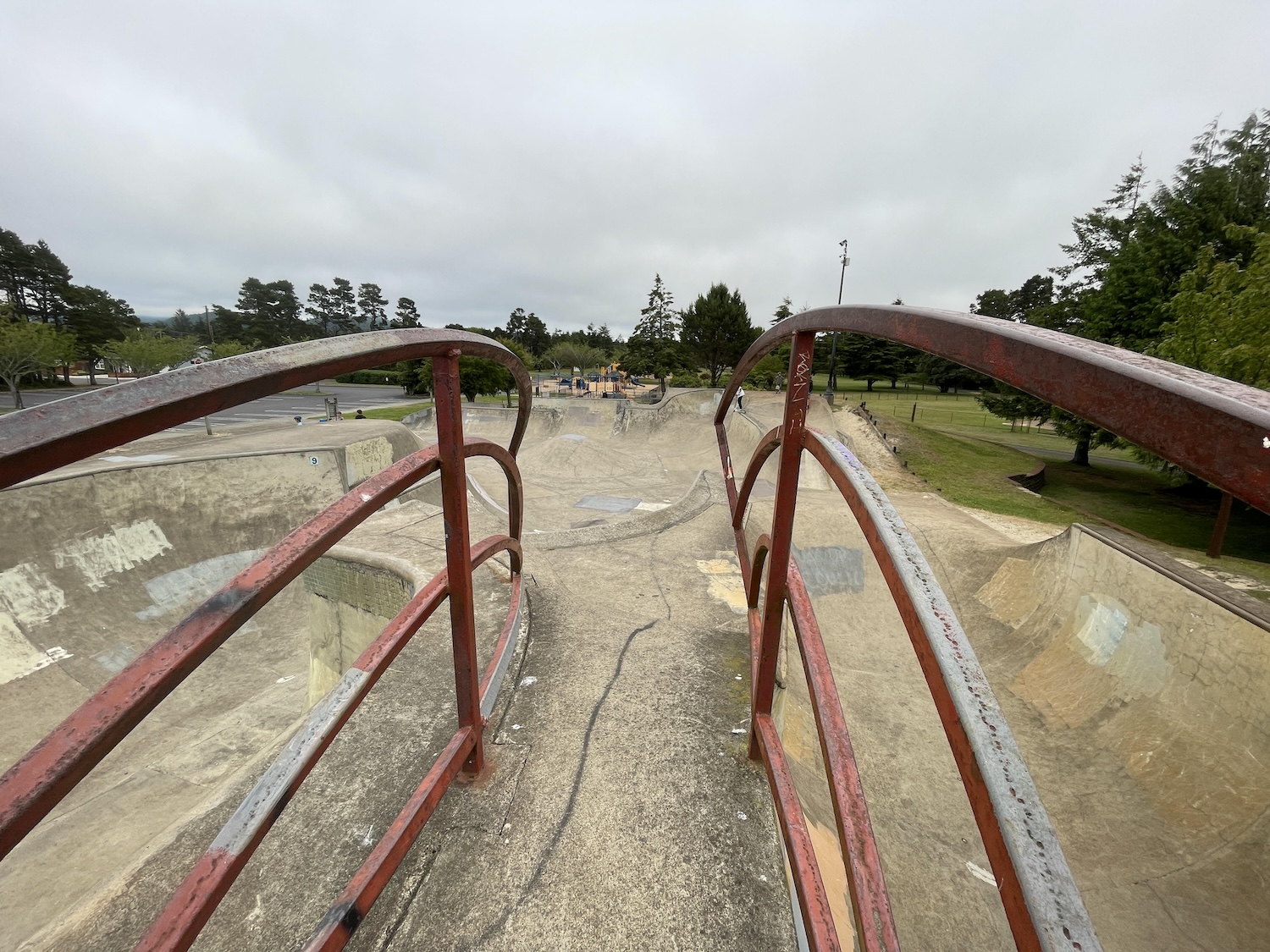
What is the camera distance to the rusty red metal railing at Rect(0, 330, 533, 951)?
813mm

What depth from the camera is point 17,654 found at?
21.1 feet

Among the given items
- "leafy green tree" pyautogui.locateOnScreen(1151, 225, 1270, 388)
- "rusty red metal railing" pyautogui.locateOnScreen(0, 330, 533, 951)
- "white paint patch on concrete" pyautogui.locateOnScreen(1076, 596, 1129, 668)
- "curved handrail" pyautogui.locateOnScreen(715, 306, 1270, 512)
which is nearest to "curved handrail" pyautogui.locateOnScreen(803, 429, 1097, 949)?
"curved handrail" pyautogui.locateOnScreen(715, 306, 1270, 512)

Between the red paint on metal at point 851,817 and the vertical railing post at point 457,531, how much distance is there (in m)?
1.41

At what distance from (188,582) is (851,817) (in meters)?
10.8

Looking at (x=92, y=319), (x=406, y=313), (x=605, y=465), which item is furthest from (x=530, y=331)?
(x=605, y=465)

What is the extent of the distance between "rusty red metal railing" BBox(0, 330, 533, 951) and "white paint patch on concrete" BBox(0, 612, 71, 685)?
7.83 meters

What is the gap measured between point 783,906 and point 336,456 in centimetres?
1203

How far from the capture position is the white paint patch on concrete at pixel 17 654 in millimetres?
6270

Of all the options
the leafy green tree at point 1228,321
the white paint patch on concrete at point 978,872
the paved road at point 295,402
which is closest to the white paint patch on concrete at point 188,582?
the white paint patch on concrete at point 978,872

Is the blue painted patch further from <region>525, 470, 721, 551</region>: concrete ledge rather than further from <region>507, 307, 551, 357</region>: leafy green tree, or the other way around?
<region>507, 307, 551, 357</region>: leafy green tree

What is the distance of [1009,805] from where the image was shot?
88 centimetres

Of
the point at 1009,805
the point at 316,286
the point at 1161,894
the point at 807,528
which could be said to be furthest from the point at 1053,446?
the point at 316,286

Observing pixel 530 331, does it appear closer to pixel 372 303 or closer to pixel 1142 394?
pixel 372 303

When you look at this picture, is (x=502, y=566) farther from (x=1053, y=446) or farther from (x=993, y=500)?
(x=1053, y=446)
